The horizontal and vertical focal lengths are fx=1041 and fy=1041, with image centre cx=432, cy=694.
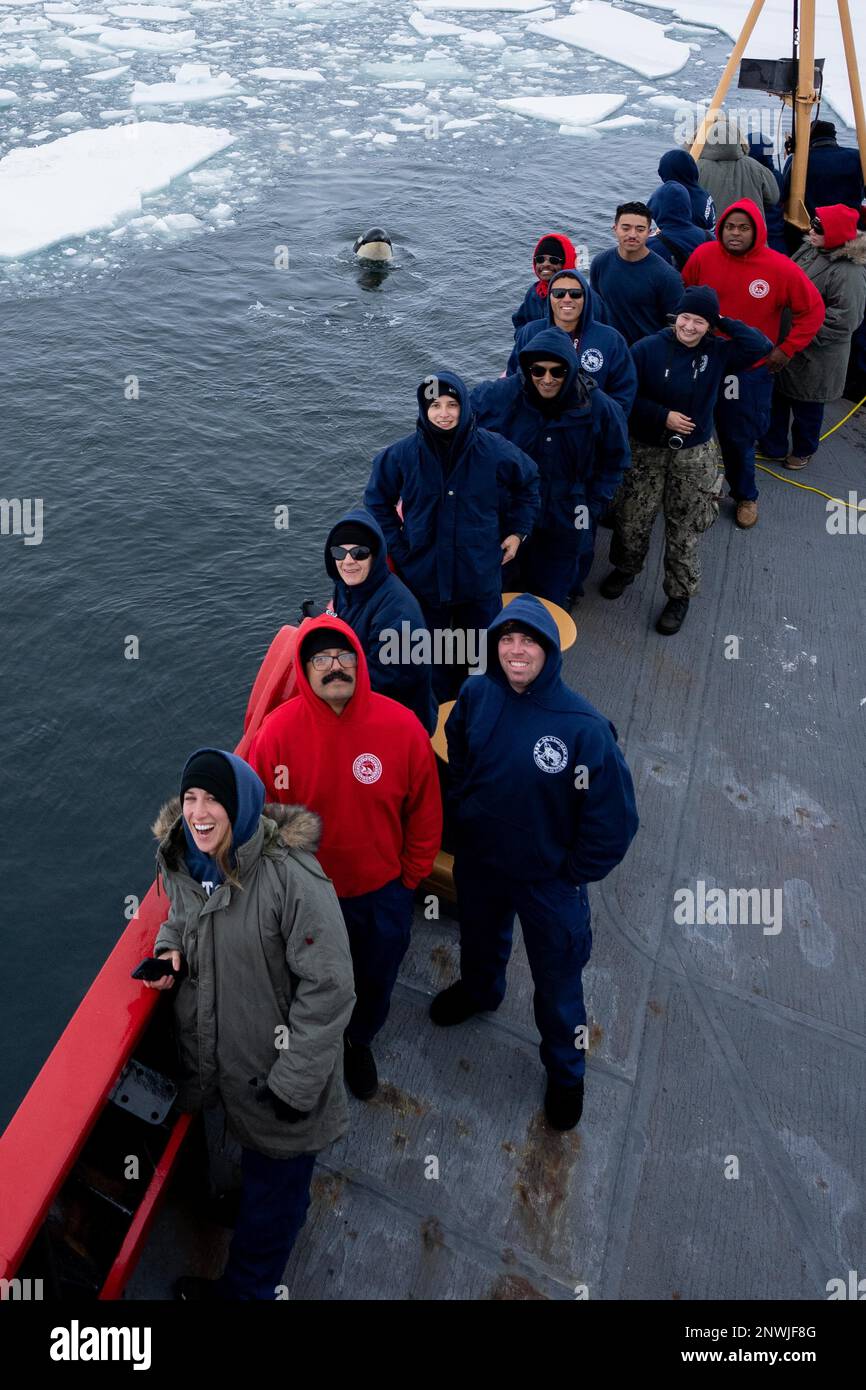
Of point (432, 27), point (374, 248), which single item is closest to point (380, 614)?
point (374, 248)

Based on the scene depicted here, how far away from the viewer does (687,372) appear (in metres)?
5.70

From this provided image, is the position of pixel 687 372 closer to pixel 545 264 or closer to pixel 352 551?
pixel 545 264

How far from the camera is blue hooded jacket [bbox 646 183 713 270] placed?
7.64 metres

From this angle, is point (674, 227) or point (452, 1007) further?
point (674, 227)

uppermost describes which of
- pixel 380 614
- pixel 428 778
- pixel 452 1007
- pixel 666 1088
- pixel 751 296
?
pixel 751 296

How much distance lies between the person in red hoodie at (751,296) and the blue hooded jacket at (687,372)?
759mm

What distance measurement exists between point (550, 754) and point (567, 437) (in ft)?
7.86

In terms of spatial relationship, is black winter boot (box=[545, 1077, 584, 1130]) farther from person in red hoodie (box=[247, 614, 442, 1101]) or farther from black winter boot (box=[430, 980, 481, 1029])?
person in red hoodie (box=[247, 614, 442, 1101])

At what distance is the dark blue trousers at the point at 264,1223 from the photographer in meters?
3.15

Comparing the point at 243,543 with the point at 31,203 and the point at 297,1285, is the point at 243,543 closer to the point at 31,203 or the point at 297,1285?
the point at 297,1285

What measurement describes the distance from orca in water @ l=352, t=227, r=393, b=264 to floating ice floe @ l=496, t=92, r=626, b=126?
958 cm

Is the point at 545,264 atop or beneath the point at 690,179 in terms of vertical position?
beneath

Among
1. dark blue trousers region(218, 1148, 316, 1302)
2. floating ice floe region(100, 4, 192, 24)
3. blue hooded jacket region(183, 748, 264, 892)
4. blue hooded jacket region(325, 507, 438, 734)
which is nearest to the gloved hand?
dark blue trousers region(218, 1148, 316, 1302)
